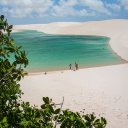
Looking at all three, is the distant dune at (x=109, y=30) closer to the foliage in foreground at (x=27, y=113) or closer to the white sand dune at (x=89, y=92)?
the white sand dune at (x=89, y=92)

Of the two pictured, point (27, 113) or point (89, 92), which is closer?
point (27, 113)

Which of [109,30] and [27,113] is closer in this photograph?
[27,113]

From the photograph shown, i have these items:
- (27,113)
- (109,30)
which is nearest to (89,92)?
(27,113)

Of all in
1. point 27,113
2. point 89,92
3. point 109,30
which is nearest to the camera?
point 27,113

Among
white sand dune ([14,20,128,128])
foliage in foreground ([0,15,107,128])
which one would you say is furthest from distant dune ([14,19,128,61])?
foliage in foreground ([0,15,107,128])

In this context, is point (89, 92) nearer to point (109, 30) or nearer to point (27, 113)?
point (27, 113)

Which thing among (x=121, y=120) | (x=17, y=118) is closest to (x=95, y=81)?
(x=121, y=120)

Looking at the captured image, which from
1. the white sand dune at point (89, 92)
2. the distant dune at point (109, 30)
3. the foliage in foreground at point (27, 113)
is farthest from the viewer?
the distant dune at point (109, 30)

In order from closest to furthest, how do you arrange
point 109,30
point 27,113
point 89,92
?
point 27,113, point 89,92, point 109,30

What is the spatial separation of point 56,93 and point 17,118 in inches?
304

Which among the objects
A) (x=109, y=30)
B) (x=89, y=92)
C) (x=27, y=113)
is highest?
(x=109, y=30)

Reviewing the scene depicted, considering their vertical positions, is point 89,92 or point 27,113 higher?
point 27,113

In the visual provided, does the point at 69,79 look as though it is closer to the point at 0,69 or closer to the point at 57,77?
the point at 57,77

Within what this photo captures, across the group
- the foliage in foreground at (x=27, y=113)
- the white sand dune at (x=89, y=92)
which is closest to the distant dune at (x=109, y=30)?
the white sand dune at (x=89, y=92)
